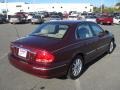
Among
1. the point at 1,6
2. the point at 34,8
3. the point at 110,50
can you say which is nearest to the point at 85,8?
the point at 34,8

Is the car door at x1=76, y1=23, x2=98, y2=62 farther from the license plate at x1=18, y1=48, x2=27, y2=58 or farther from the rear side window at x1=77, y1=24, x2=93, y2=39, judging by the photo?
the license plate at x1=18, y1=48, x2=27, y2=58

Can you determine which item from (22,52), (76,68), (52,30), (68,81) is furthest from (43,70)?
(52,30)

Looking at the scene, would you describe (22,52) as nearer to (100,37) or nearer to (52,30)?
(52,30)

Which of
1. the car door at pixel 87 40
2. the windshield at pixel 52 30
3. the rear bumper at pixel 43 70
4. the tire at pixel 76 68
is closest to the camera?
the rear bumper at pixel 43 70

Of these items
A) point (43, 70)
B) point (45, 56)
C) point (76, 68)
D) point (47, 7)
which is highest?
point (47, 7)

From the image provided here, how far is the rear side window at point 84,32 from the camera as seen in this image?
20.8 ft

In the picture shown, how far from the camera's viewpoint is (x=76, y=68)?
245 inches

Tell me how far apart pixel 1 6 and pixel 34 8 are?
43.6 feet

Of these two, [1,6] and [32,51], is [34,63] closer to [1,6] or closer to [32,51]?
[32,51]

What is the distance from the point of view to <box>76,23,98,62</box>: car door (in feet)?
20.7

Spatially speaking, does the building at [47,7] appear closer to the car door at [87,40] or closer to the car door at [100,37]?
the car door at [100,37]

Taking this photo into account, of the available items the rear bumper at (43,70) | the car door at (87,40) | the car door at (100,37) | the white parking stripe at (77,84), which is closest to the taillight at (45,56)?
the rear bumper at (43,70)

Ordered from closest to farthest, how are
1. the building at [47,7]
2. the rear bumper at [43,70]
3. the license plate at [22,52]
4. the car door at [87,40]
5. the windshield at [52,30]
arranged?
the rear bumper at [43,70] < the license plate at [22,52] < the windshield at [52,30] < the car door at [87,40] < the building at [47,7]

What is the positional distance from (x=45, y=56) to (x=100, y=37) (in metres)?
3.12
